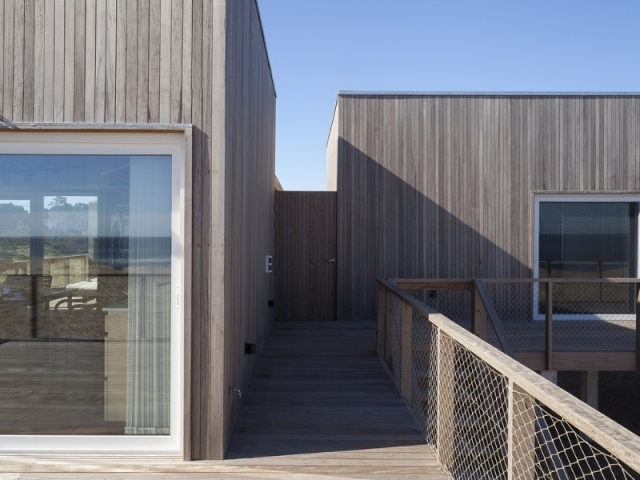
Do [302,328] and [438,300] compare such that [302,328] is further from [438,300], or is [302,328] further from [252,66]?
[252,66]

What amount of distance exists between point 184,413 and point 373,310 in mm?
4741

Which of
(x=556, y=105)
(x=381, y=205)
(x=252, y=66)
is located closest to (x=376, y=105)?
(x=381, y=205)

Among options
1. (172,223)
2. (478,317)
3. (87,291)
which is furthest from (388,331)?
(87,291)

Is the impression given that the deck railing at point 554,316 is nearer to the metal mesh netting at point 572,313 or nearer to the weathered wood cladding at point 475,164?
the metal mesh netting at point 572,313

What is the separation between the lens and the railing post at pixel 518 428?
199 centimetres

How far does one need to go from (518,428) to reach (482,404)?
60.5 inches

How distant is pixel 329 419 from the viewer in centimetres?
357

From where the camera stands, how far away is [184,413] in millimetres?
2834

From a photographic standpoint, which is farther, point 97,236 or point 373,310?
point 373,310

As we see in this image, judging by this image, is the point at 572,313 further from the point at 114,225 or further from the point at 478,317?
the point at 114,225

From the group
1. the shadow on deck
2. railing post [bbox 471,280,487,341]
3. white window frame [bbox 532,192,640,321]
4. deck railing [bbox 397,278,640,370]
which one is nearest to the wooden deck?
the shadow on deck

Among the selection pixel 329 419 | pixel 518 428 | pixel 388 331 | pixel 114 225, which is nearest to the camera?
pixel 518 428

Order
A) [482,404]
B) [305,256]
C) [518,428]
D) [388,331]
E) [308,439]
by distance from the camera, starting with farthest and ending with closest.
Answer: [305,256] → [388,331] → [482,404] → [308,439] → [518,428]

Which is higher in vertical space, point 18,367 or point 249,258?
point 249,258
